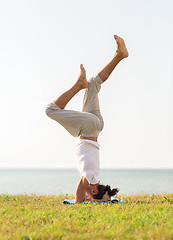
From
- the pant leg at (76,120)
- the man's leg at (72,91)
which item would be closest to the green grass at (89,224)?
the pant leg at (76,120)

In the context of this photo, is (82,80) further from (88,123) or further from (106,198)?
(106,198)

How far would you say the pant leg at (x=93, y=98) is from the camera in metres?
5.44

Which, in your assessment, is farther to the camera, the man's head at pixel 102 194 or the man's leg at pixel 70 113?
the man's head at pixel 102 194

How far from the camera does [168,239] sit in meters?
2.93

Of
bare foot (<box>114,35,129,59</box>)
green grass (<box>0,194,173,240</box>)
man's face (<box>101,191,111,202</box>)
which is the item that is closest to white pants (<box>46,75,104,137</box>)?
bare foot (<box>114,35,129,59</box>)

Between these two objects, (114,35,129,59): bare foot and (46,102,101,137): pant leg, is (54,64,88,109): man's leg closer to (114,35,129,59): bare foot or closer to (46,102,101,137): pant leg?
(46,102,101,137): pant leg

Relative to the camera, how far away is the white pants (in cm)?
524

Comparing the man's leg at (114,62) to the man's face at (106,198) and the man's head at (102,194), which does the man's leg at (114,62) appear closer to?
the man's head at (102,194)

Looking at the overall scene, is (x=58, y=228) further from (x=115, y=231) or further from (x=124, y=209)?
(x=124, y=209)

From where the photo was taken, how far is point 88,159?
5332 mm

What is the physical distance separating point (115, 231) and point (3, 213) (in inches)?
76.3

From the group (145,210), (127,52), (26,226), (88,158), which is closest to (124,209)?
(145,210)

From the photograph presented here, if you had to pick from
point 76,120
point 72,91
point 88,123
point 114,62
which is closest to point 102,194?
point 88,123

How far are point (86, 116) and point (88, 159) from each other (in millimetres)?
728
